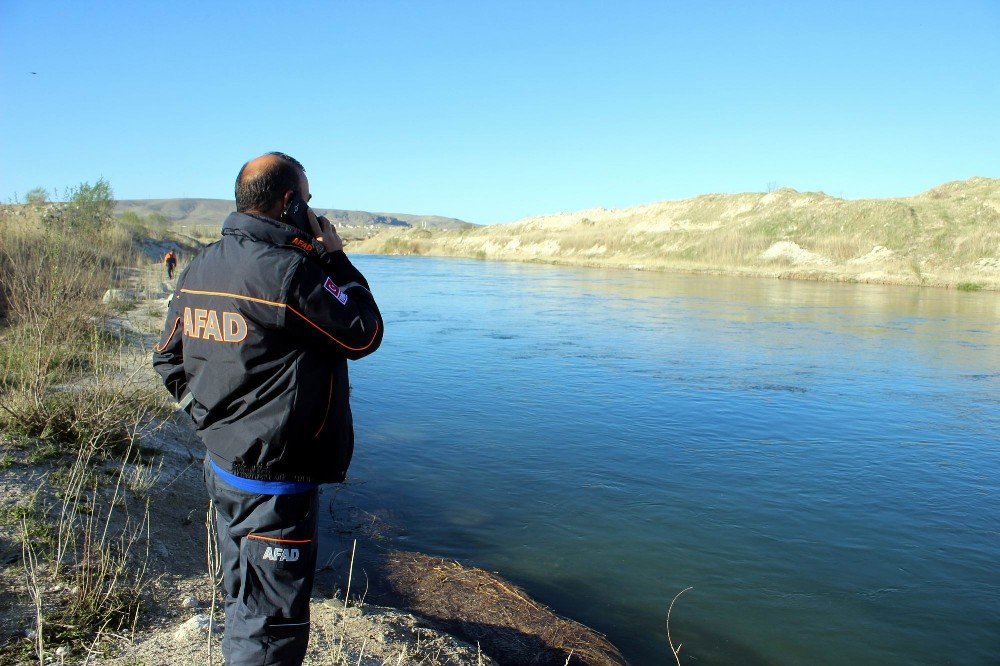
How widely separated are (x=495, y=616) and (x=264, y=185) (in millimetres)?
3505

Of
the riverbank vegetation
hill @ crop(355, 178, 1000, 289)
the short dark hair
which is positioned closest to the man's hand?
the short dark hair

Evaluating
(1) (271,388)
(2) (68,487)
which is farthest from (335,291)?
(2) (68,487)

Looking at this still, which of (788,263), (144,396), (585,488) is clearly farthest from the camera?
(788,263)

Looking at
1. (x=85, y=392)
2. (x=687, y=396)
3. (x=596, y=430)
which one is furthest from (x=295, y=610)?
(x=687, y=396)

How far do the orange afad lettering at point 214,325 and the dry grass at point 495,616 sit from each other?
9.27 ft

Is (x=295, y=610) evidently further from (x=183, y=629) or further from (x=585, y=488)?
(x=585, y=488)

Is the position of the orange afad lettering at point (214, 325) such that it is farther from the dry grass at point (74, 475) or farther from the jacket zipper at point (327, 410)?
the dry grass at point (74, 475)

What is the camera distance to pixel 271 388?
8.50 ft

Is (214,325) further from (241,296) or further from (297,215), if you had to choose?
(297,215)

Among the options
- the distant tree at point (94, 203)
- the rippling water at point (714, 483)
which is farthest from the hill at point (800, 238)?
the distant tree at point (94, 203)

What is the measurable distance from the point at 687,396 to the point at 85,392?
31.1 ft

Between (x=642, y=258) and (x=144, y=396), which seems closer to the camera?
(x=144, y=396)

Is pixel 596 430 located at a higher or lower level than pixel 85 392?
lower

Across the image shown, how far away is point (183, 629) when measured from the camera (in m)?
3.66
